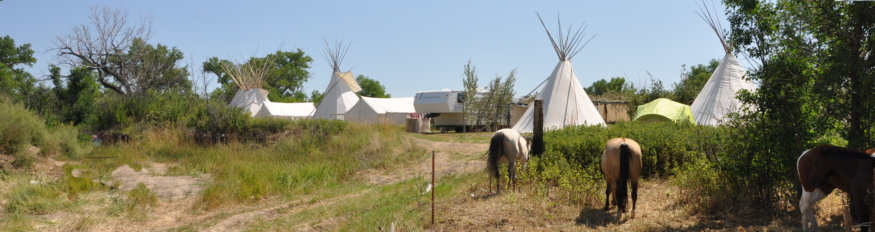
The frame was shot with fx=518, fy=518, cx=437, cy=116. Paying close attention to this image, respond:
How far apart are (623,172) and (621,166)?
6cm

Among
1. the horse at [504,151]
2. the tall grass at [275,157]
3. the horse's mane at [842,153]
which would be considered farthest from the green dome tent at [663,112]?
the horse's mane at [842,153]

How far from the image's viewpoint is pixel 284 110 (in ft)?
105

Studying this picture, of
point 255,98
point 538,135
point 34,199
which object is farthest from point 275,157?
point 255,98

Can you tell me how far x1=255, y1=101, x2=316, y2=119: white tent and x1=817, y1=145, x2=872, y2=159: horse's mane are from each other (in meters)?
27.9

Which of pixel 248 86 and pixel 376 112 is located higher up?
pixel 248 86

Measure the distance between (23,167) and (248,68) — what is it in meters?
24.2

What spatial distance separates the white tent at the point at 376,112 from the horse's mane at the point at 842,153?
22500 millimetres

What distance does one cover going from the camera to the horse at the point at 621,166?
5.19 m

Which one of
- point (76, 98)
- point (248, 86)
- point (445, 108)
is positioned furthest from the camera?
point (248, 86)

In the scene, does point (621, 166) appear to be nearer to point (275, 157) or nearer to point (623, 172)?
point (623, 172)

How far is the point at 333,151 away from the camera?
13266 mm

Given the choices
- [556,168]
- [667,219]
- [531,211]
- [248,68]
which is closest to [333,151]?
[556,168]

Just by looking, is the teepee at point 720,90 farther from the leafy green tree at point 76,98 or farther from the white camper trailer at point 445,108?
the leafy green tree at point 76,98

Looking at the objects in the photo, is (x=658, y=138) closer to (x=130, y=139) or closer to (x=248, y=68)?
(x=130, y=139)
